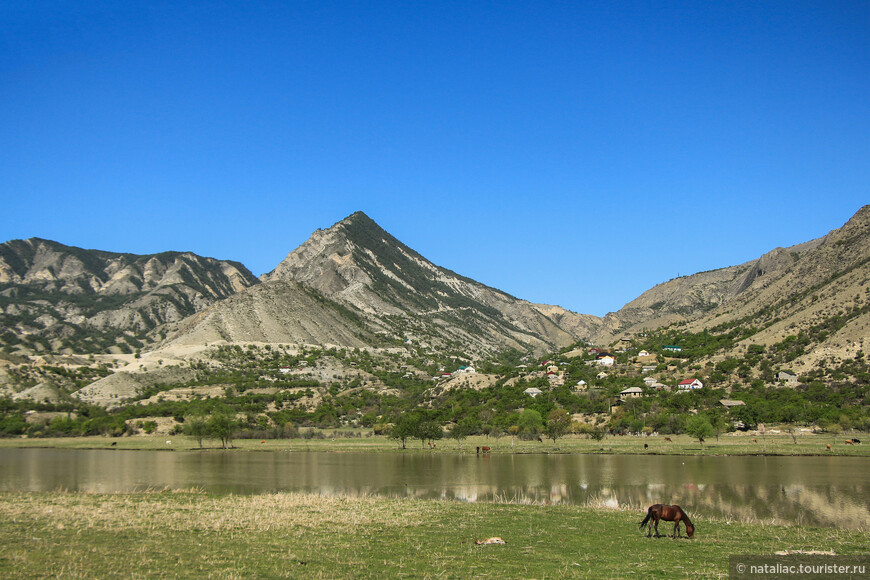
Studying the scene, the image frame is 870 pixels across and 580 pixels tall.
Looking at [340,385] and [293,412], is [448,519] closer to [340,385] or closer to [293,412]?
[293,412]

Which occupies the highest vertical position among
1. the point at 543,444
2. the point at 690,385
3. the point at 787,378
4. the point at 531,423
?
the point at 787,378

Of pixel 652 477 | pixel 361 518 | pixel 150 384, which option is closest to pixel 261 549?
pixel 361 518

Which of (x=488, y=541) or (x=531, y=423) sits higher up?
(x=488, y=541)

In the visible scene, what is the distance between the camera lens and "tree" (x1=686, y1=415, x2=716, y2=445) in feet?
238

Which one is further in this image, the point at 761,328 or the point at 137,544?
the point at 761,328

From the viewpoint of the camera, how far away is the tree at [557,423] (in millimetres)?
85875

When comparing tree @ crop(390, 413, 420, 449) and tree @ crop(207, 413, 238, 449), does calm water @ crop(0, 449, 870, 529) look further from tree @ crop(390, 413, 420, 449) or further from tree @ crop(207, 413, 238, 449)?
tree @ crop(207, 413, 238, 449)

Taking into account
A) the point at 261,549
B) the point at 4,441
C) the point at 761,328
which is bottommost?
the point at 4,441

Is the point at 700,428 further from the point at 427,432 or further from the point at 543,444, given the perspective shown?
the point at 427,432

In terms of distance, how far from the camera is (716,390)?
100 metres

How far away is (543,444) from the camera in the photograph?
7900 cm

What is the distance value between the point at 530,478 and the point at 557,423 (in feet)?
146

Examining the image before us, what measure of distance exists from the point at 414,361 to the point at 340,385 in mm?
45936

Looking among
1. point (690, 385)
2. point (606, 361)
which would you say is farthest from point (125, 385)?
point (690, 385)
